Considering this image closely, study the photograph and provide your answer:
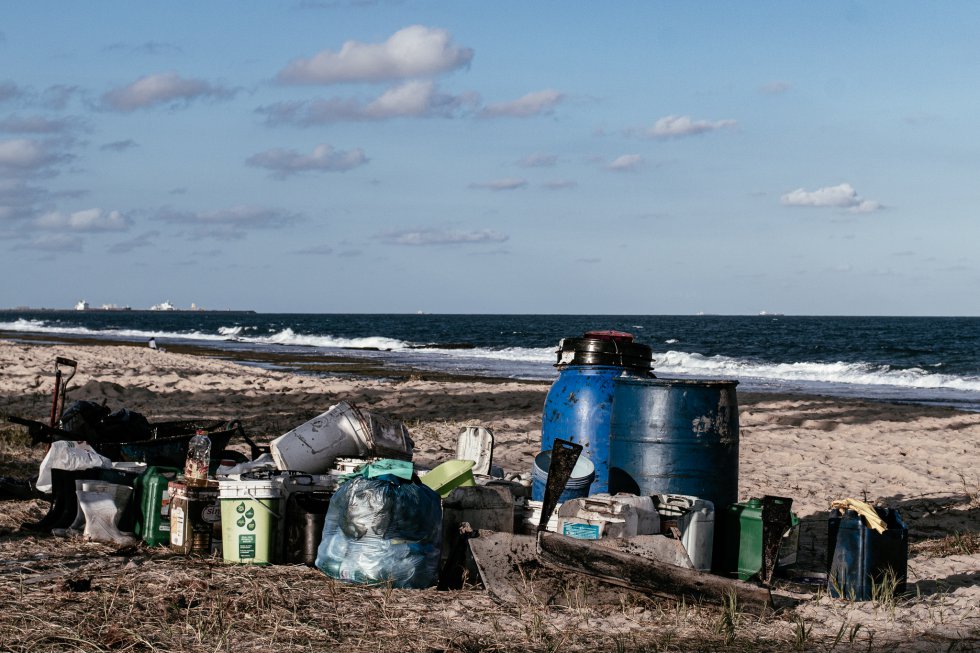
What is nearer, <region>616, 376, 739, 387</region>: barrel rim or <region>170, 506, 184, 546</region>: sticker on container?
<region>170, 506, 184, 546</region>: sticker on container

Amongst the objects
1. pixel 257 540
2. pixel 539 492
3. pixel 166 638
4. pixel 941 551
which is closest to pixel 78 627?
pixel 166 638

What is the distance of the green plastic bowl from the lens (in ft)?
19.7

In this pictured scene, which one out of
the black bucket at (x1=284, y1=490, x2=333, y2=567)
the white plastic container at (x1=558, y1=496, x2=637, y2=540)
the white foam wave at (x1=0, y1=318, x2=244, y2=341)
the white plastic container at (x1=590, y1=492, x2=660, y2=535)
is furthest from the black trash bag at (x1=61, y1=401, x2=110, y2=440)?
the white foam wave at (x1=0, y1=318, x2=244, y2=341)

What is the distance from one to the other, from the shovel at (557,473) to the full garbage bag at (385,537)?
0.72 meters

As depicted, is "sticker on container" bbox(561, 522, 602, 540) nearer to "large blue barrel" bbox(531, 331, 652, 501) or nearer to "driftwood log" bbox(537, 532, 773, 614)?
"driftwood log" bbox(537, 532, 773, 614)

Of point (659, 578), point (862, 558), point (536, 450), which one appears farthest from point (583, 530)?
point (536, 450)

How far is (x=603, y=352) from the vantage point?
663 centimetres

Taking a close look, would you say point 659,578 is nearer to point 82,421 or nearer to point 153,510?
point 153,510

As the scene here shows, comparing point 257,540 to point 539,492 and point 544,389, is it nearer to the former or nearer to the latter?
point 539,492

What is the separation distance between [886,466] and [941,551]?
12.6 feet

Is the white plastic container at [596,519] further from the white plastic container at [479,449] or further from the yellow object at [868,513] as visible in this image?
the white plastic container at [479,449]

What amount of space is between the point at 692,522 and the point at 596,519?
549 mm

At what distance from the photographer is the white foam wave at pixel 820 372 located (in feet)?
97.1

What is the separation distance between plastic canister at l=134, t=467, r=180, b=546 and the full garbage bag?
1.27m
